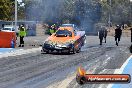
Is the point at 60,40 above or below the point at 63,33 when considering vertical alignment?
below

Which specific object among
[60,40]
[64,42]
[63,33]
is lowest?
[64,42]

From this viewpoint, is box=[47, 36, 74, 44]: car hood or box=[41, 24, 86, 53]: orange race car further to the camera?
box=[47, 36, 74, 44]: car hood

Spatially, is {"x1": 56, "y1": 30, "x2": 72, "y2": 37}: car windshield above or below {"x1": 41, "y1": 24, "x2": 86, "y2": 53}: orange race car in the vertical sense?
above

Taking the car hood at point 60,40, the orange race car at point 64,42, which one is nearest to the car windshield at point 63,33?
the orange race car at point 64,42

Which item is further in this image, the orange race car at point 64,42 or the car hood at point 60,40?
the car hood at point 60,40

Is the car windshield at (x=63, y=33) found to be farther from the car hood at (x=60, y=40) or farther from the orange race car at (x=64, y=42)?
the car hood at (x=60, y=40)

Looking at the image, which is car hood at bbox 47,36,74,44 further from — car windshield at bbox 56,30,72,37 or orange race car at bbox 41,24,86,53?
car windshield at bbox 56,30,72,37

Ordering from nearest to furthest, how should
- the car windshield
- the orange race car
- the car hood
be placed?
the orange race car → the car hood → the car windshield

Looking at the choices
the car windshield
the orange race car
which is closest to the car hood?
the orange race car

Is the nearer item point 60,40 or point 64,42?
point 64,42

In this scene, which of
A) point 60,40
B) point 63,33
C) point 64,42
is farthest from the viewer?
point 63,33

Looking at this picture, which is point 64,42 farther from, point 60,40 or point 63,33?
point 63,33

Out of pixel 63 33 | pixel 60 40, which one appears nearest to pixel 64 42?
pixel 60 40

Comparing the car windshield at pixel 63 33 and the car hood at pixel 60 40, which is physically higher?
the car windshield at pixel 63 33
